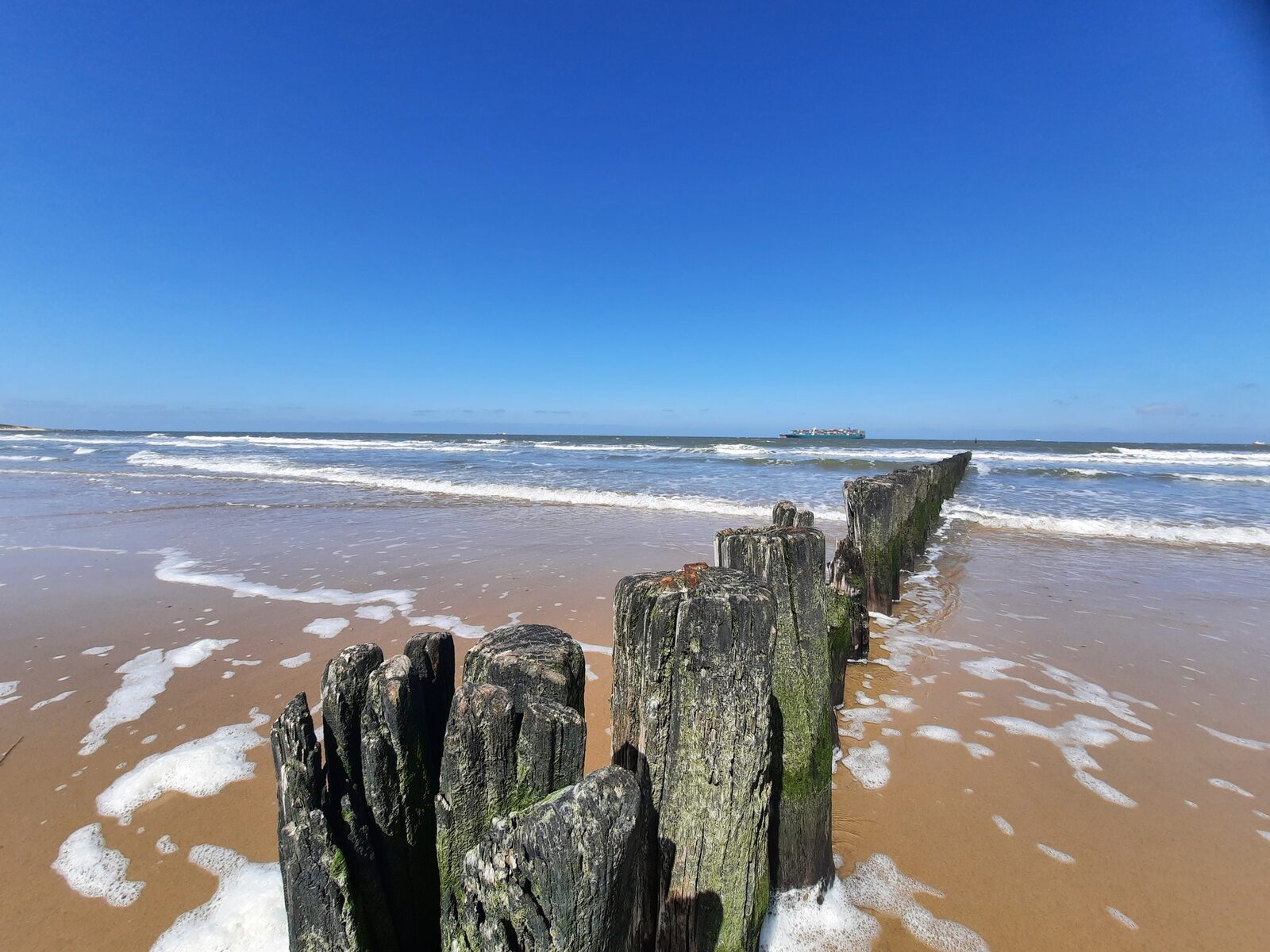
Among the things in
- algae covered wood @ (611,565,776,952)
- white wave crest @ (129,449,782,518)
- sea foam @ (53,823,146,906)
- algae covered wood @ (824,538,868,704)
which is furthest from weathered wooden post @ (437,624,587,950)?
white wave crest @ (129,449,782,518)

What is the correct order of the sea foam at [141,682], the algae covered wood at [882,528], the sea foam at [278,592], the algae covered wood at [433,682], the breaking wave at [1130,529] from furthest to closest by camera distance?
the breaking wave at [1130,529]
the sea foam at [278,592]
the algae covered wood at [882,528]
the sea foam at [141,682]
the algae covered wood at [433,682]

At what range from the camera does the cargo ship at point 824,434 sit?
81625 mm

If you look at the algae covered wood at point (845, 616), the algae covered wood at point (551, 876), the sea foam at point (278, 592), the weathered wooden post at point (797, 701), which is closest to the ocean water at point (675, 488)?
the sea foam at point (278, 592)

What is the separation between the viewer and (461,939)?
1204 millimetres

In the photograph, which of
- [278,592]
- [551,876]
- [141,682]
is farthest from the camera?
[278,592]

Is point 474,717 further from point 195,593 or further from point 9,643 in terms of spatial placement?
point 195,593

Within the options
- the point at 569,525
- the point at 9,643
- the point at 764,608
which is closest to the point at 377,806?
the point at 764,608

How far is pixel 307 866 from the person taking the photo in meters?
1.38

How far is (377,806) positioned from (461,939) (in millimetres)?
477

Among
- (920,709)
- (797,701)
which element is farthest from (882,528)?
(797,701)

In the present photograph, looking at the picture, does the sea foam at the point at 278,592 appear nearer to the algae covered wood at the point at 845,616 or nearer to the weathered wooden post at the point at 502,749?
the algae covered wood at the point at 845,616

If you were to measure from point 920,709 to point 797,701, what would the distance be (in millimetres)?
2366

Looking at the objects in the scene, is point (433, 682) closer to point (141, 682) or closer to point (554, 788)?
point (554, 788)

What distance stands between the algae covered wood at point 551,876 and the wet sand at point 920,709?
1814 millimetres
